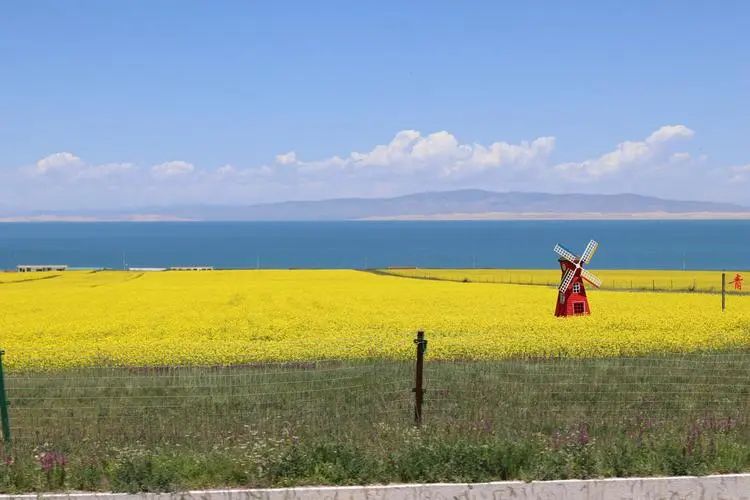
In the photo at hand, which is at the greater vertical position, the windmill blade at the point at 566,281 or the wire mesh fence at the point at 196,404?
the windmill blade at the point at 566,281

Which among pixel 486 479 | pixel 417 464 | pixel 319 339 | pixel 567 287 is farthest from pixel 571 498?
pixel 567 287

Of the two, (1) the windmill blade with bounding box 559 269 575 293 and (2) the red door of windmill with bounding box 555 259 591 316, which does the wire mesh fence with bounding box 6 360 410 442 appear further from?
(1) the windmill blade with bounding box 559 269 575 293

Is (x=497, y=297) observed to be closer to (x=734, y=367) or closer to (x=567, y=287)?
(x=567, y=287)

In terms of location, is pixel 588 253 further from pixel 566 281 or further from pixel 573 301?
pixel 573 301

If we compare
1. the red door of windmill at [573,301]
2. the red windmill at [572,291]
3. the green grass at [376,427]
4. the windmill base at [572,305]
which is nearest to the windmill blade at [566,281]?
the red windmill at [572,291]

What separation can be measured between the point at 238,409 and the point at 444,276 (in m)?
57.0

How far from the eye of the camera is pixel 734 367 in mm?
15969

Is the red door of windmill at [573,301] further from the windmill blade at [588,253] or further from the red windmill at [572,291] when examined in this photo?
the windmill blade at [588,253]

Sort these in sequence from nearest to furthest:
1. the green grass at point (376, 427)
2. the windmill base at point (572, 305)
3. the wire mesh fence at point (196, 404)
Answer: the green grass at point (376, 427) < the wire mesh fence at point (196, 404) < the windmill base at point (572, 305)

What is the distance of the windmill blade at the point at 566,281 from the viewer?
32.6 metres

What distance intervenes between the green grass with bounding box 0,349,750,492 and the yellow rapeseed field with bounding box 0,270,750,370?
448 centimetres

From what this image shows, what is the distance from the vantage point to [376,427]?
9.73 meters

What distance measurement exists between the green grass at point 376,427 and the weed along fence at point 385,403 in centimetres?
5

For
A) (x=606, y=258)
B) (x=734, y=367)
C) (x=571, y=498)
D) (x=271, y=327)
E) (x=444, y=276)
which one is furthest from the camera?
(x=606, y=258)
